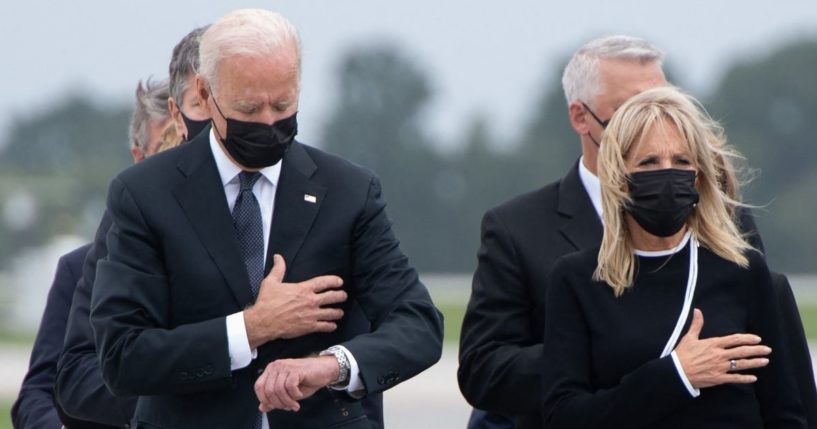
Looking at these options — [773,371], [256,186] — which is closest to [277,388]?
[256,186]

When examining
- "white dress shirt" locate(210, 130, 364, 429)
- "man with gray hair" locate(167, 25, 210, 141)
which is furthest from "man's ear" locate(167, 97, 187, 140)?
"white dress shirt" locate(210, 130, 364, 429)

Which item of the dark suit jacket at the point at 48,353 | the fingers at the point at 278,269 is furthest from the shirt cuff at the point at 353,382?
the dark suit jacket at the point at 48,353

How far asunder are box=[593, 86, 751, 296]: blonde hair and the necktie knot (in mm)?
1004

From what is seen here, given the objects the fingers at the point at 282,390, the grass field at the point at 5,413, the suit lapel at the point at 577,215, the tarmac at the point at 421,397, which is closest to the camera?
the fingers at the point at 282,390

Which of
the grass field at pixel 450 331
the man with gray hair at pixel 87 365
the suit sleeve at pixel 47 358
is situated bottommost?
the grass field at pixel 450 331

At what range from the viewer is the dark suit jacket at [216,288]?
186 inches

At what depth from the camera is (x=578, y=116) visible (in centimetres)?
642

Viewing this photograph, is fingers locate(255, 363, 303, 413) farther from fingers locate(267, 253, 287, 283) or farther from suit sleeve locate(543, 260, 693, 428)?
suit sleeve locate(543, 260, 693, 428)

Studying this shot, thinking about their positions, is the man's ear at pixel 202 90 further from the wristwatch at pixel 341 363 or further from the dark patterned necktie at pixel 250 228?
the wristwatch at pixel 341 363

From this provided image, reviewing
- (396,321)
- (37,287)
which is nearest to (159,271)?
(396,321)

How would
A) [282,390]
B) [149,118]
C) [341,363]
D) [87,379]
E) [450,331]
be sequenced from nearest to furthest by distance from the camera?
[282,390] < [341,363] < [87,379] < [149,118] < [450,331]

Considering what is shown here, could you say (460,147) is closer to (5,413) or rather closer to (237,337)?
(5,413)

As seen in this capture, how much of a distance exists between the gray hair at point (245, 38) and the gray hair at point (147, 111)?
1.74 metres

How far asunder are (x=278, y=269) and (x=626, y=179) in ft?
3.48
